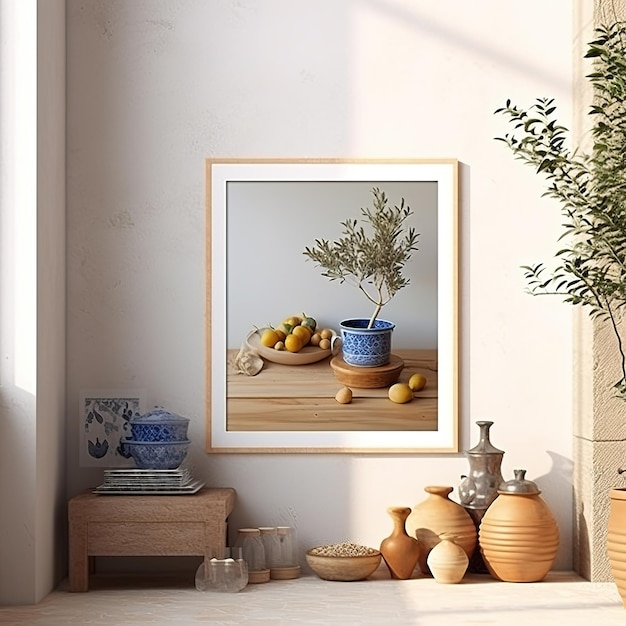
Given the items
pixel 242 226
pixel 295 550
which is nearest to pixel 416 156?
pixel 242 226

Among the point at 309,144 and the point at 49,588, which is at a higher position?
the point at 309,144

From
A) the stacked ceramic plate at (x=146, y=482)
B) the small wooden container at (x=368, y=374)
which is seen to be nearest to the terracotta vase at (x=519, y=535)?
the small wooden container at (x=368, y=374)

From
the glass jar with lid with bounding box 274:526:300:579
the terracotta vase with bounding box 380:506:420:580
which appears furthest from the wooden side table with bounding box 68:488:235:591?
the terracotta vase with bounding box 380:506:420:580

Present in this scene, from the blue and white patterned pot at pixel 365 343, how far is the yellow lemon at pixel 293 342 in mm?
172

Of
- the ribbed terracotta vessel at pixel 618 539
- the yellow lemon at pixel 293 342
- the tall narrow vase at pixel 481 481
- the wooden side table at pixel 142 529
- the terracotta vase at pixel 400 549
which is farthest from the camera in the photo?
the yellow lemon at pixel 293 342

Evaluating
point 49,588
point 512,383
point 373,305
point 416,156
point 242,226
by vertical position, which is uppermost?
point 416,156

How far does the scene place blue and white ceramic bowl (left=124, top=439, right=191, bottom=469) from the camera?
3988mm

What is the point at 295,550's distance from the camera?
164 inches

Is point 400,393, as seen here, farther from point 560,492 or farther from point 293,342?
point 560,492

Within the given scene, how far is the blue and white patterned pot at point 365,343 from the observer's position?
427cm

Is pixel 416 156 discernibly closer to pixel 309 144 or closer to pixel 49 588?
pixel 309 144

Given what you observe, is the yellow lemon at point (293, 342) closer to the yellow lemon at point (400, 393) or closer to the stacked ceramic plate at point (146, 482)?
the yellow lemon at point (400, 393)

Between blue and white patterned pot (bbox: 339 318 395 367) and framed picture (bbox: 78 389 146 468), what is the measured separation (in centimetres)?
82

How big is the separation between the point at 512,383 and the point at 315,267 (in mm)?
898
